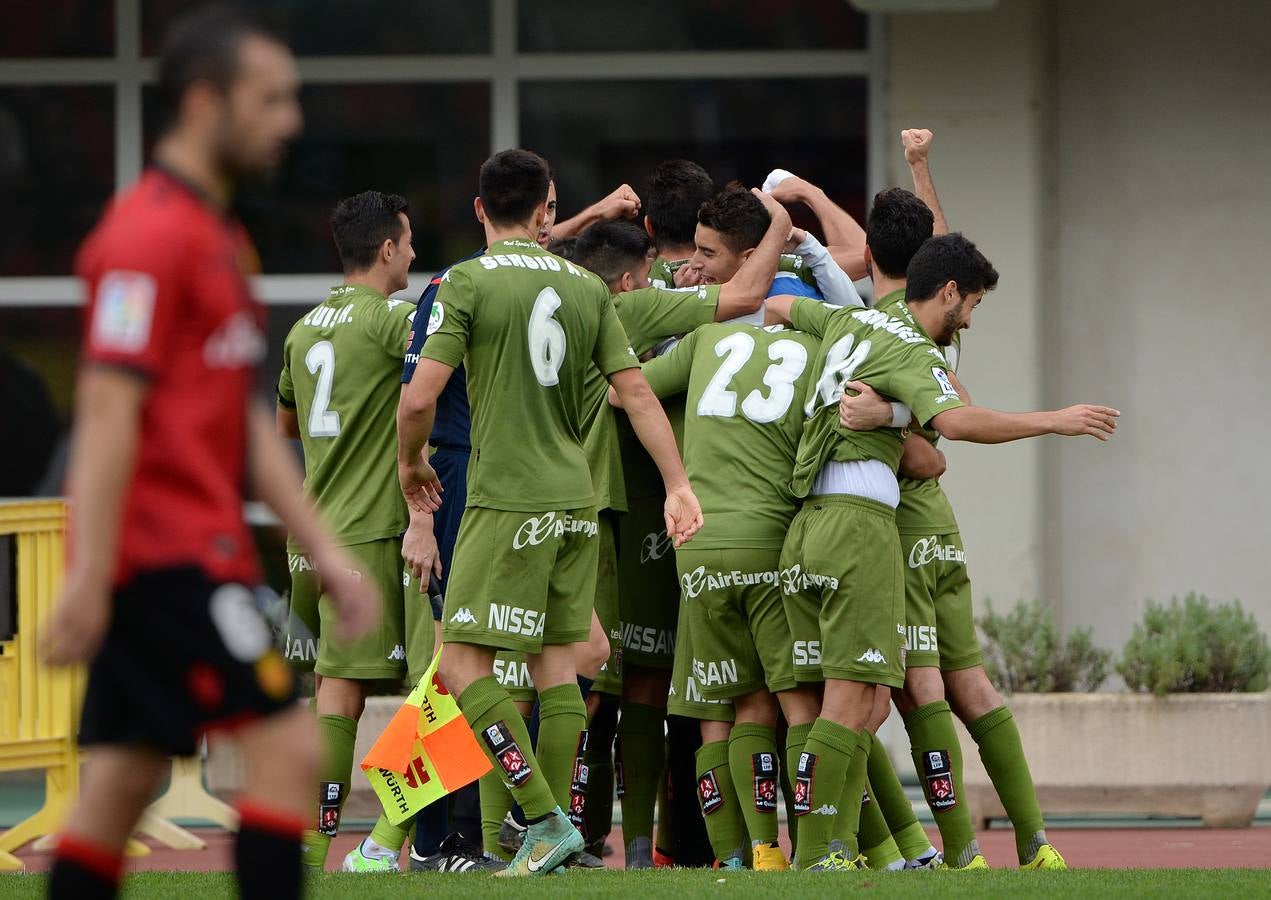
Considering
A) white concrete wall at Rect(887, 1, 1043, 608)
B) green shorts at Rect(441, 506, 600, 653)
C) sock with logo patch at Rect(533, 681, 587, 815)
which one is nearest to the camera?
green shorts at Rect(441, 506, 600, 653)

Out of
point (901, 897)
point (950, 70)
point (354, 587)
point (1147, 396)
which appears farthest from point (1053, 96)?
point (354, 587)

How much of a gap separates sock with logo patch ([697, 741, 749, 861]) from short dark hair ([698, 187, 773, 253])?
1.82 m

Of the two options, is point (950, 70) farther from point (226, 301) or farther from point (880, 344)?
point (226, 301)

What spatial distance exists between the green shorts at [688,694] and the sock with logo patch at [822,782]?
571 millimetres

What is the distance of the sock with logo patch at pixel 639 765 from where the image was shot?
7.16 m

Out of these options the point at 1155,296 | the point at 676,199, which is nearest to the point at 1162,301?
the point at 1155,296

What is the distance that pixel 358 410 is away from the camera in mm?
6992

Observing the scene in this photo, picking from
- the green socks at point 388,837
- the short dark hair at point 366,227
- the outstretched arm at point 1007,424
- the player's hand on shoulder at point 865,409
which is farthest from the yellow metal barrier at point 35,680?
the outstretched arm at point 1007,424

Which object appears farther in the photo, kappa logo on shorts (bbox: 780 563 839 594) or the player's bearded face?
kappa logo on shorts (bbox: 780 563 839 594)

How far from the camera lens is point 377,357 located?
6.99m

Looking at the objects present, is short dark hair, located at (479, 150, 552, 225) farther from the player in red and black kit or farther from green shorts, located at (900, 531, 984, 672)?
the player in red and black kit

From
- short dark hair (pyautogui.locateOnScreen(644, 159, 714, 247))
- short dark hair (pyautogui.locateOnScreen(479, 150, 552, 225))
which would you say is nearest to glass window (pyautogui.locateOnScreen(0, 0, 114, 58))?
short dark hair (pyautogui.locateOnScreen(644, 159, 714, 247))

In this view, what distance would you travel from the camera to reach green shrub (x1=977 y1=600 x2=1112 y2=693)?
9.26 metres

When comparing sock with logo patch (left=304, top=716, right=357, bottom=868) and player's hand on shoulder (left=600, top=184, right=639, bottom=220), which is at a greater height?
player's hand on shoulder (left=600, top=184, right=639, bottom=220)
